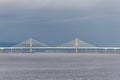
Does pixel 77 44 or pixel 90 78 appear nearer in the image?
pixel 90 78

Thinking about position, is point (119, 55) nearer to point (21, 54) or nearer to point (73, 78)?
point (21, 54)

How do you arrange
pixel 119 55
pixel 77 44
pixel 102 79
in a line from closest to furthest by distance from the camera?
pixel 102 79, pixel 77 44, pixel 119 55

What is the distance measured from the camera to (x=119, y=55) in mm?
157125

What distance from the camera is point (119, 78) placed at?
58.2m

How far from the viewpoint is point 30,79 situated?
57.3 meters

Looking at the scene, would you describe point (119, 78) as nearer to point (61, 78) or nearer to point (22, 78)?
point (61, 78)

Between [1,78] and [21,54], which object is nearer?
[1,78]

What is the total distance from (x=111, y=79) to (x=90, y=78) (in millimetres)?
2939

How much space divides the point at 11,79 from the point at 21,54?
109378 millimetres

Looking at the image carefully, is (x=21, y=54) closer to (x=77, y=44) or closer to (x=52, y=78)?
(x=77, y=44)

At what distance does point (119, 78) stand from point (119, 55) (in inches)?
3923

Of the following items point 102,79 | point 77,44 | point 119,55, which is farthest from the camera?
point 119,55

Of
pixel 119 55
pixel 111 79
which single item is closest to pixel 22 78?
pixel 111 79

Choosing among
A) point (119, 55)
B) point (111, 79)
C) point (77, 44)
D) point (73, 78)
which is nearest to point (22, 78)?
point (73, 78)
